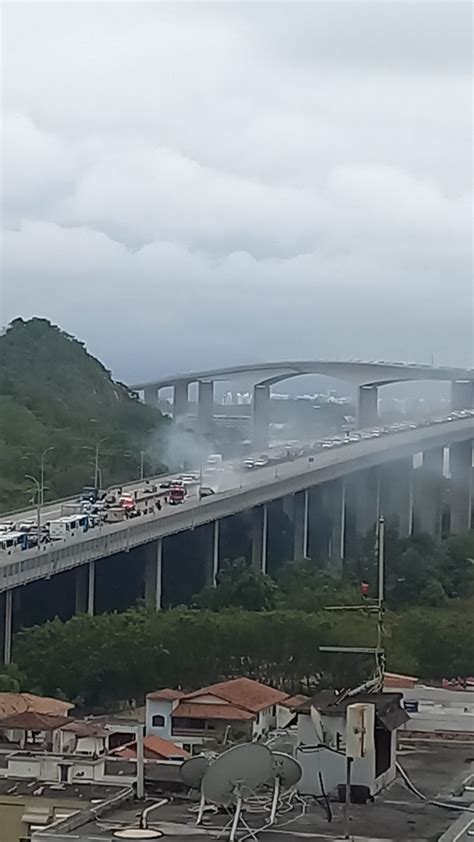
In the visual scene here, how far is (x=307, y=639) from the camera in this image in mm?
32875

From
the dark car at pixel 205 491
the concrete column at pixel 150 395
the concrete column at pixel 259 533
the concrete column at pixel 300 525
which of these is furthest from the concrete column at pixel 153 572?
the concrete column at pixel 150 395

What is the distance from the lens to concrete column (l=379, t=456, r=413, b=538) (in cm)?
6869

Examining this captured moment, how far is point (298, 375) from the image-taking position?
349 feet

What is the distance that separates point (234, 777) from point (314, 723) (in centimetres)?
110

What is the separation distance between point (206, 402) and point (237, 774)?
3897 inches

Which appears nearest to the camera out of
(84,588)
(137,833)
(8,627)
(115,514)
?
(137,833)

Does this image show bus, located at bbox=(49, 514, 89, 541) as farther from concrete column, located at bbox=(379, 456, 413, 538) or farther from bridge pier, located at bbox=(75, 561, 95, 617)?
concrete column, located at bbox=(379, 456, 413, 538)

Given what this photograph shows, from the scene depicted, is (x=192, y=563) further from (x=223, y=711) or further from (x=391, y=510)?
(x=223, y=711)

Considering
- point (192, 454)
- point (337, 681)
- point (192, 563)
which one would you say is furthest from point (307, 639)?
point (192, 454)

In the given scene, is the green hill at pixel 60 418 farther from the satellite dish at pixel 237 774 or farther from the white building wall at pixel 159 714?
the satellite dish at pixel 237 774

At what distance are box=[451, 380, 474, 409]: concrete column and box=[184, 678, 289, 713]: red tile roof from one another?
72.0 m

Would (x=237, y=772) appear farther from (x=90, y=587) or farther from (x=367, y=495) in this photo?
(x=367, y=495)

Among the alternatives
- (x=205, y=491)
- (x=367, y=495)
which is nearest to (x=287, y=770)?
(x=205, y=491)

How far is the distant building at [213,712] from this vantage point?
70.9 ft
